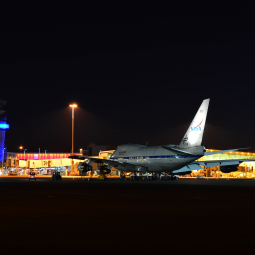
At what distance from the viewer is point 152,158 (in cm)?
5875

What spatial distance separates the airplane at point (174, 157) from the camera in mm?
51188

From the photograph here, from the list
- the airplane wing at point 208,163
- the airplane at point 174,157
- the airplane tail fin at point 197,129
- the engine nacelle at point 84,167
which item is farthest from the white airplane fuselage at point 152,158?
the engine nacelle at point 84,167

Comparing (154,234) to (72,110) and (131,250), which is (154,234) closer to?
(131,250)

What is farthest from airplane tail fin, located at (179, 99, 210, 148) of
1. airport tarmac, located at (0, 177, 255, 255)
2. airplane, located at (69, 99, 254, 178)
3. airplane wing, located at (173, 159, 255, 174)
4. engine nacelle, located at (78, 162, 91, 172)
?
airport tarmac, located at (0, 177, 255, 255)

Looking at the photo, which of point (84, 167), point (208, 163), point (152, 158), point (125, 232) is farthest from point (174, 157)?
point (125, 232)

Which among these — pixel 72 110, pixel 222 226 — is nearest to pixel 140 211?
pixel 222 226

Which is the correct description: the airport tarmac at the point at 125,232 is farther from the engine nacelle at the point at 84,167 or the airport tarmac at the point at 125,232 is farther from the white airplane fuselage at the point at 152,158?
the engine nacelle at the point at 84,167

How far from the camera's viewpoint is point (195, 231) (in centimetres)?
1070

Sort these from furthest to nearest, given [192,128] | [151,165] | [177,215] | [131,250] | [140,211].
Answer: [151,165], [192,128], [140,211], [177,215], [131,250]

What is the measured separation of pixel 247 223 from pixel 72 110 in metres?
62.5

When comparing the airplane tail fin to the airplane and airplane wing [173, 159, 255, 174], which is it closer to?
the airplane

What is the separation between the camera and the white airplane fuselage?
52781 mm

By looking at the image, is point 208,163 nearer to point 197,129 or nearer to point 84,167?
point 197,129

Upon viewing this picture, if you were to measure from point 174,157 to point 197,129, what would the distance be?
19.6 ft
